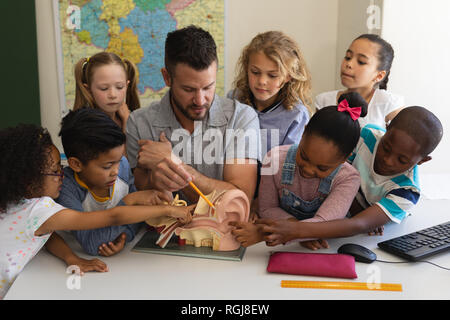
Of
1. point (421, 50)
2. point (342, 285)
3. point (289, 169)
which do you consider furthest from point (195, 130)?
point (421, 50)

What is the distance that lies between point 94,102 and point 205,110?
90 cm

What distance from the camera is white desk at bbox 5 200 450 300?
954 millimetres

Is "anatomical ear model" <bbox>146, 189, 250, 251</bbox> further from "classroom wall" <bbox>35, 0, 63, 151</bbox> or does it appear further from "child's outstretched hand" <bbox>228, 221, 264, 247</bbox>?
"classroom wall" <bbox>35, 0, 63, 151</bbox>

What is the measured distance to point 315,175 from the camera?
126 centimetres

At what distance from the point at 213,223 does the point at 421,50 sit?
1.89 metres

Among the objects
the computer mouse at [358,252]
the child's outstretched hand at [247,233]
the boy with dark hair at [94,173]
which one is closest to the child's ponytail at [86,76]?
the boy with dark hair at [94,173]

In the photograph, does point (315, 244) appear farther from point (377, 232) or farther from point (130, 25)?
point (130, 25)

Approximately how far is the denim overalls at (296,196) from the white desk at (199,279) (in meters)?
0.17

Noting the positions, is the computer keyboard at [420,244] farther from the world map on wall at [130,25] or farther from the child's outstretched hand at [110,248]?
the world map on wall at [130,25]

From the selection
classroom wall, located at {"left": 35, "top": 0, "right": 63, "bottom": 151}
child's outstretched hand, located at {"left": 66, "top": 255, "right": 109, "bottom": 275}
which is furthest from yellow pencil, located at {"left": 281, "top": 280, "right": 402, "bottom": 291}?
classroom wall, located at {"left": 35, "top": 0, "right": 63, "bottom": 151}

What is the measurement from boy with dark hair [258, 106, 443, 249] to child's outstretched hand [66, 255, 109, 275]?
0.44 m

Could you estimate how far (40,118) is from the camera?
3232 millimetres

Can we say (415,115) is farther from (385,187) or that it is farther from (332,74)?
(332,74)

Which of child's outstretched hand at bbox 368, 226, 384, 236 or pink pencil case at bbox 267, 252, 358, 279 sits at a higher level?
pink pencil case at bbox 267, 252, 358, 279
